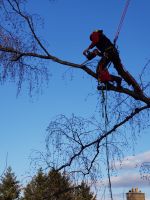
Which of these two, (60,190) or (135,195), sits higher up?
(135,195)

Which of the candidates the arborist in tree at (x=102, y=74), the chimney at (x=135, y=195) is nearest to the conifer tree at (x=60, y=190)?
the arborist in tree at (x=102, y=74)

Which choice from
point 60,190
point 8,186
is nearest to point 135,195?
point 8,186

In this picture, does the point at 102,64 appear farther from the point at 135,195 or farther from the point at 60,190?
the point at 135,195

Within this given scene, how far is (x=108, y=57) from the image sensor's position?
7148 mm

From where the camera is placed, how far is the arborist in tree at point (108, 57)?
7.11 meters

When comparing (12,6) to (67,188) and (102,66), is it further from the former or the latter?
(67,188)

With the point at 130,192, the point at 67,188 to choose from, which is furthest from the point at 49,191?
the point at 130,192

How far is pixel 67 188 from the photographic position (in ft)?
24.3

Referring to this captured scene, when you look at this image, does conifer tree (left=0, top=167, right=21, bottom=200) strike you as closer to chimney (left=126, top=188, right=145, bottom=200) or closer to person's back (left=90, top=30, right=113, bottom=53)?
chimney (left=126, top=188, right=145, bottom=200)

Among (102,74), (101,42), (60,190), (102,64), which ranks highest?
Result: (101,42)

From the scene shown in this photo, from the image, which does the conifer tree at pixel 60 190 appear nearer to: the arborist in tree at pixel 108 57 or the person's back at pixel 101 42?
the arborist in tree at pixel 108 57

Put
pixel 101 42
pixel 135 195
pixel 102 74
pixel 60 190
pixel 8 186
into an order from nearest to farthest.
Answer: pixel 102 74 < pixel 101 42 < pixel 60 190 < pixel 135 195 < pixel 8 186

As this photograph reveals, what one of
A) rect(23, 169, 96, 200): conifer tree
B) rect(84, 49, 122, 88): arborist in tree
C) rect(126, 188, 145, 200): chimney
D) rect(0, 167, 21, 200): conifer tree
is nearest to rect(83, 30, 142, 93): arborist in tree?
rect(84, 49, 122, 88): arborist in tree

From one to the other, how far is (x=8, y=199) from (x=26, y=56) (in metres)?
22.9
